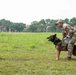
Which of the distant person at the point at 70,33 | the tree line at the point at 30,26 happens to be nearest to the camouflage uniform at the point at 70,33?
the distant person at the point at 70,33

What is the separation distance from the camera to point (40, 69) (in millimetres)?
8242

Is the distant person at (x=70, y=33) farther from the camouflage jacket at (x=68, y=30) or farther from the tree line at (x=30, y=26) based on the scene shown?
the tree line at (x=30, y=26)

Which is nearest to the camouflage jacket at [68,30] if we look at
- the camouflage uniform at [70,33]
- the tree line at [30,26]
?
the camouflage uniform at [70,33]

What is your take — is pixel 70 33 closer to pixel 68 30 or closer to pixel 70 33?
pixel 70 33

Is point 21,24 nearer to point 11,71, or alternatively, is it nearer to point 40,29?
point 40,29

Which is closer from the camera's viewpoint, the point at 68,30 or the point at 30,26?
the point at 68,30

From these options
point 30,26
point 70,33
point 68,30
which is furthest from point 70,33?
point 30,26

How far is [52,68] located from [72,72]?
83 centimetres

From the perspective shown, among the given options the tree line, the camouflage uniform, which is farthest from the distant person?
the tree line

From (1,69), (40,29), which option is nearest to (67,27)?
(1,69)

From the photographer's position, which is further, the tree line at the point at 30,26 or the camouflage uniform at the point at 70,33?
the tree line at the point at 30,26

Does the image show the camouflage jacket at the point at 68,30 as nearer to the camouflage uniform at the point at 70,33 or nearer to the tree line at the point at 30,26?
the camouflage uniform at the point at 70,33

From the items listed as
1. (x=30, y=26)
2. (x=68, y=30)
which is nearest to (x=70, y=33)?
(x=68, y=30)

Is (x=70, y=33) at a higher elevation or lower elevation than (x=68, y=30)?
lower
